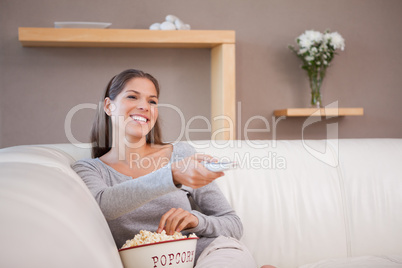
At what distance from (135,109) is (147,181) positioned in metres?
0.63

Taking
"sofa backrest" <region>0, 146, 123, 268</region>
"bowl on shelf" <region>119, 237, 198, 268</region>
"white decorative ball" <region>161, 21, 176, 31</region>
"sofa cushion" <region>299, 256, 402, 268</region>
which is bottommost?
"sofa cushion" <region>299, 256, 402, 268</region>

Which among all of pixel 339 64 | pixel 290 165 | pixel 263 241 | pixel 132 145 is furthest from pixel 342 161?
pixel 339 64

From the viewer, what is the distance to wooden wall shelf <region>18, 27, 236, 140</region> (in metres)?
3.25

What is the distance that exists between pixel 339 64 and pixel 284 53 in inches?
19.1

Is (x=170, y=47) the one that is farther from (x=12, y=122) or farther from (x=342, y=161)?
(x=342, y=161)

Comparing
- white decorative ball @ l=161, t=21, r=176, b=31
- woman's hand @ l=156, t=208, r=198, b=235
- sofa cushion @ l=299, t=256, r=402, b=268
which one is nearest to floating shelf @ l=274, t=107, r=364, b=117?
white decorative ball @ l=161, t=21, r=176, b=31

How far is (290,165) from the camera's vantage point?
6.31ft

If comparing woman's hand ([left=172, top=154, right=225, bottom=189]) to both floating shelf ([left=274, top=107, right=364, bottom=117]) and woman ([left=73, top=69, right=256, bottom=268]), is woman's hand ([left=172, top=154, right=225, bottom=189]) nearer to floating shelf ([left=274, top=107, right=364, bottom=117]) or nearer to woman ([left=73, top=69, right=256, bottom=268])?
woman ([left=73, top=69, right=256, bottom=268])

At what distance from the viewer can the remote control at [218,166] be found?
99 centimetres

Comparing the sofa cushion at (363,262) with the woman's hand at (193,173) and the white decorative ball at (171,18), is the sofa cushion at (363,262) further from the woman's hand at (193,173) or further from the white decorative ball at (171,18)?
the white decorative ball at (171,18)

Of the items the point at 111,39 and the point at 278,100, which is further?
the point at 278,100

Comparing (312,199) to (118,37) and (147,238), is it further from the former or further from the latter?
(118,37)

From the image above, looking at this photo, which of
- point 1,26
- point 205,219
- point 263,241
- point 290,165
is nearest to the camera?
point 205,219

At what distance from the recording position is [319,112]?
3.72m
